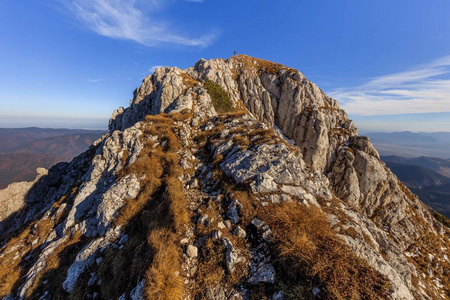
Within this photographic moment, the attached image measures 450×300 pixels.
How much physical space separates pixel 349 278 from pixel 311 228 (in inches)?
107

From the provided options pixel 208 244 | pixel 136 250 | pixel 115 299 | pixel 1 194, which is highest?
pixel 208 244

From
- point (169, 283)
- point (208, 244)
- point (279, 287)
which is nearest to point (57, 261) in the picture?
point (169, 283)

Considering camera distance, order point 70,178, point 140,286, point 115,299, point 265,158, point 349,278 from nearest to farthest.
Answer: point 349,278
point 140,286
point 115,299
point 265,158
point 70,178

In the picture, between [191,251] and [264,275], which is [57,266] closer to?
[191,251]

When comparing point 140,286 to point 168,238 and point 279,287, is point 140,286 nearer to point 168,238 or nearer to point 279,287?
point 168,238

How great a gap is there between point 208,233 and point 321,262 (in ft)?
20.2

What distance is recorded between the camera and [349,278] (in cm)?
748

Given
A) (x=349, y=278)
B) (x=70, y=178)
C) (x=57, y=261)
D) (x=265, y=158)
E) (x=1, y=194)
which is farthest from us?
(x=1, y=194)

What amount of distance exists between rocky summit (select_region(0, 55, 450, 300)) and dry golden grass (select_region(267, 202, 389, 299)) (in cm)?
5

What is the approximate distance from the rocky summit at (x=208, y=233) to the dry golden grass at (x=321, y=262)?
49mm

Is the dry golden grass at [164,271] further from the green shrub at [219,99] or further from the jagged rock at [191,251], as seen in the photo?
the green shrub at [219,99]

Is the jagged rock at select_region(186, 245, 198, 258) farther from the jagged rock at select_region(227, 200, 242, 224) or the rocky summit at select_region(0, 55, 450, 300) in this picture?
the jagged rock at select_region(227, 200, 242, 224)

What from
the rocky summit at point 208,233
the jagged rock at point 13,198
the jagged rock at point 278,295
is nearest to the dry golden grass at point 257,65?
the rocky summit at point 208,233

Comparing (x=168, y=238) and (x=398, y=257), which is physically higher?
(x=168, y=238)
